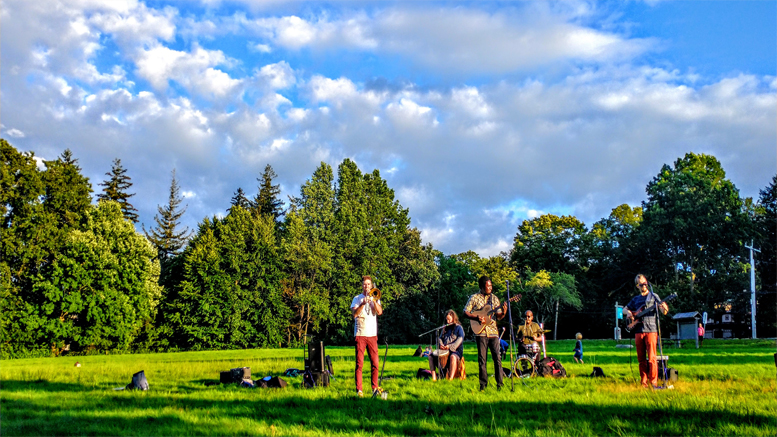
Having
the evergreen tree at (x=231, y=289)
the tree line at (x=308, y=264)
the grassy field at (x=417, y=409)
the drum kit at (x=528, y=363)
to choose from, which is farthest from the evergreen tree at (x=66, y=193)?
the drum kit at (x=528, y=363)

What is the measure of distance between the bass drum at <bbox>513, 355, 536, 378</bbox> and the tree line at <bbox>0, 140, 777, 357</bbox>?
1578 inches

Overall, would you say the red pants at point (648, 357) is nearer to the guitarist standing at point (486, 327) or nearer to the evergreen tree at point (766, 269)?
the guitarist standing at point (486, 327)

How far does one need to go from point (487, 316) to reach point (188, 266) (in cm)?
4764

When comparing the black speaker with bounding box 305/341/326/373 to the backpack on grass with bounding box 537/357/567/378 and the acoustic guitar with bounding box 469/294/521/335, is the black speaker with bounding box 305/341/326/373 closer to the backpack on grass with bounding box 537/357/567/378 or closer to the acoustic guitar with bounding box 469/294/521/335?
the acoustic guitar with bounding box 469/294/521/335

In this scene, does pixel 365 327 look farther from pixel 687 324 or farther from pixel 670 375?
pixel 687 324

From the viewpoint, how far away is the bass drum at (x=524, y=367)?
12789mm

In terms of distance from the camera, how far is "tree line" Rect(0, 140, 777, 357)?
46688 mm

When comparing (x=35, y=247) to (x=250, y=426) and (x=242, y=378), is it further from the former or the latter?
(x=250, y=426)

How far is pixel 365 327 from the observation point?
10.4 meters

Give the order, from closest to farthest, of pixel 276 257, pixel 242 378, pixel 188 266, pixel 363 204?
pixel 242 378
pixel 188 266
pixel 276 257
pixel 363 204

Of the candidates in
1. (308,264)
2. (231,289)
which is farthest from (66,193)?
(308,264)

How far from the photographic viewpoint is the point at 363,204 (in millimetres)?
63281

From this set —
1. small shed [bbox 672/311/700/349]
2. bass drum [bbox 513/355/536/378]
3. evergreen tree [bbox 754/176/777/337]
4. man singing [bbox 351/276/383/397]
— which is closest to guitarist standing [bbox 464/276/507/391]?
bass drum [bbox 513/355/536/378]

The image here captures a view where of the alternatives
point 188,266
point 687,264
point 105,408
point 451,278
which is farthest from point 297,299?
point 105,408
